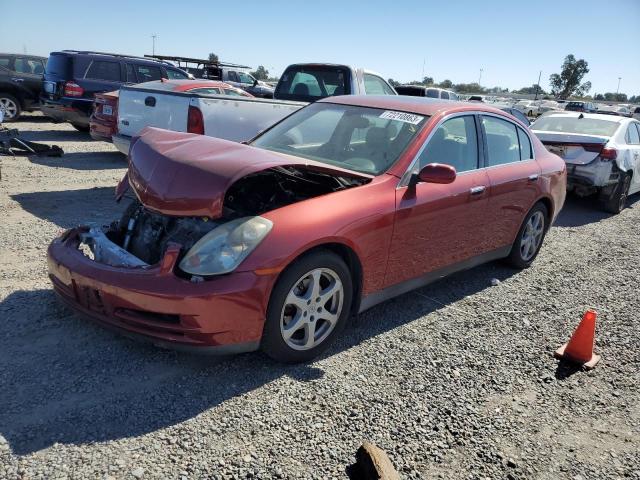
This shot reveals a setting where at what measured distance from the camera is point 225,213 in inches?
141

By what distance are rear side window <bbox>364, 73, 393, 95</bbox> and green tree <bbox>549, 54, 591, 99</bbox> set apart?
8552cm

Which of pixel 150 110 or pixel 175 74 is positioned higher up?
pixel 175 74

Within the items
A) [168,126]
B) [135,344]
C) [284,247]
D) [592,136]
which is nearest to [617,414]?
[284,247]

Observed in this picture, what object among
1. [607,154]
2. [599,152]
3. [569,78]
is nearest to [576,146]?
[599,152]

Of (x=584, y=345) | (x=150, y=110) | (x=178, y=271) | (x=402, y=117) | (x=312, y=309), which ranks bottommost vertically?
(x=584, y=345)

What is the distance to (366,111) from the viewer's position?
4531 millimetres

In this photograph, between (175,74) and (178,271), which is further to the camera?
(175,74)

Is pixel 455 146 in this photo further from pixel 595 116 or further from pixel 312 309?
pixel 595 116

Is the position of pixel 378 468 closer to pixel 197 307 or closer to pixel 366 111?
pixel 197 307

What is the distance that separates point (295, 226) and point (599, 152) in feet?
24.1

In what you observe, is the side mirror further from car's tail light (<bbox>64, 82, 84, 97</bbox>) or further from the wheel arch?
car's tail light (<bbox>64, 82, 84, 97</bbox>)

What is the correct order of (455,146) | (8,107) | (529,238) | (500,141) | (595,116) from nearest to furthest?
(455,146), (500,141), (529,238), (595,116), (8,107)

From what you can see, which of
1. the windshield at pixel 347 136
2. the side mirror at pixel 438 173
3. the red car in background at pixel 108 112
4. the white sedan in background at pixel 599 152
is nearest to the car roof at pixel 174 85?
the red car in background at pixel 108 112

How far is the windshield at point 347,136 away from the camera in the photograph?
4.08 meters
